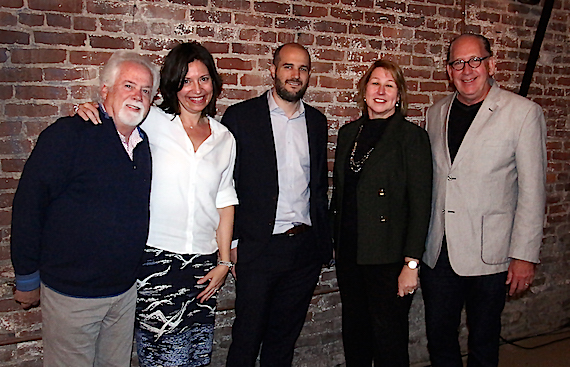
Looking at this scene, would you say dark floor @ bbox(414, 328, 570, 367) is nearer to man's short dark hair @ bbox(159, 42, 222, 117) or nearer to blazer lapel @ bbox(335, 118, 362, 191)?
blazer lapel @ bbox(335, 118, 362, 191)

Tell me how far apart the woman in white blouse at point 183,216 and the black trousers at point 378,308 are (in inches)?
26.2

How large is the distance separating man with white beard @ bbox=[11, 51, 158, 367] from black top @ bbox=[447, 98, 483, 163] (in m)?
1.47

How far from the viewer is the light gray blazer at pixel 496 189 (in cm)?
221

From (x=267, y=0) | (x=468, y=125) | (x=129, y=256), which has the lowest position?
(x=129, y=256)

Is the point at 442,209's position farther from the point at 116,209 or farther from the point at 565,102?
the point at 565,102

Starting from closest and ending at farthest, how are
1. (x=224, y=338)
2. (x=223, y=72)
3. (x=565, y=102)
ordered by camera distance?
(x=223, y=72), (x=224, y=338), (x=565, y=102)

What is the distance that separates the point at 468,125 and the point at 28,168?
1.98 meters

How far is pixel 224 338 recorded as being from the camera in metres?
2.76

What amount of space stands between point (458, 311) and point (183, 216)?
1.47 m

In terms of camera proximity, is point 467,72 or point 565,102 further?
point 565,102

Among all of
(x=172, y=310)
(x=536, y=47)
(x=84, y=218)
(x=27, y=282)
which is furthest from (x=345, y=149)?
(x=536, y=47)

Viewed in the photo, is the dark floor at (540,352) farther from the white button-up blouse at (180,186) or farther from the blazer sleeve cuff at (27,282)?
the blazer sleeve cuff at (27,282)

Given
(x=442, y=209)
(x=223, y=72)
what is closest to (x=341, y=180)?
(x=442, y=209)

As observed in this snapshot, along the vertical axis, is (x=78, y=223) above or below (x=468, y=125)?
below
